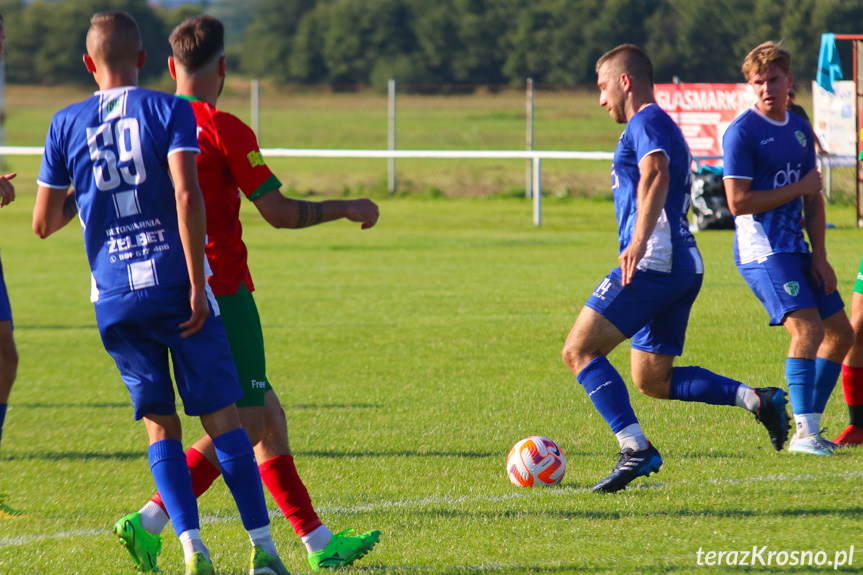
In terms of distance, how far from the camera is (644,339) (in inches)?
209

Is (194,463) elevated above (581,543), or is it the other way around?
(194,463)

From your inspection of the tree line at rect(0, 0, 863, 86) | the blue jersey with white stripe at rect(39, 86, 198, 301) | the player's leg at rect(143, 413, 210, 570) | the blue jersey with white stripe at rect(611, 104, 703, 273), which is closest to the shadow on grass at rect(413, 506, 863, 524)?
the blue jersey with white stripe at rect(611, 104, 703, 273)

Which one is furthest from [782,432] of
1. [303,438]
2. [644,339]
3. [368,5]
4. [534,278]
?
[368,5]

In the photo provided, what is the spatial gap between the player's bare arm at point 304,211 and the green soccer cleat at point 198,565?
4.00ft

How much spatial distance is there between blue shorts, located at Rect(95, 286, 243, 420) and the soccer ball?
5.93 ft

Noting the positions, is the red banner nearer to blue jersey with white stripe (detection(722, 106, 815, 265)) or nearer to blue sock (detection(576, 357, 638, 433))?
blue jersey with white stripe (detection(722, 106, 815, 265))

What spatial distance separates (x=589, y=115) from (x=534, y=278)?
22392 mm

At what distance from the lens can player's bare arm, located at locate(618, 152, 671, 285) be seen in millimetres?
4793

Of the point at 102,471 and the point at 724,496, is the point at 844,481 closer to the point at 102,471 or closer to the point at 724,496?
the point at 724,496

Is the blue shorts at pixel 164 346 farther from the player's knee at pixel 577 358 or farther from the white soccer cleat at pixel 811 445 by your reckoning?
the white soccer cleat at pixel 811 445

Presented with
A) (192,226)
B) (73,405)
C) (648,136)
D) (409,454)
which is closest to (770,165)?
(648,136)

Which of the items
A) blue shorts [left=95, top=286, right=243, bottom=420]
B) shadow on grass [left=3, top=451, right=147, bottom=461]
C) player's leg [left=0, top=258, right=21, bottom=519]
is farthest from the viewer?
shadow on grass [left=3, top=451, right=147, bottom=461]

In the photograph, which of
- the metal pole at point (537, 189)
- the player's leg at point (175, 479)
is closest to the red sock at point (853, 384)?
the player's leg at point (175, 479)

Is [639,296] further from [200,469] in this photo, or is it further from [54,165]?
[54,165]
